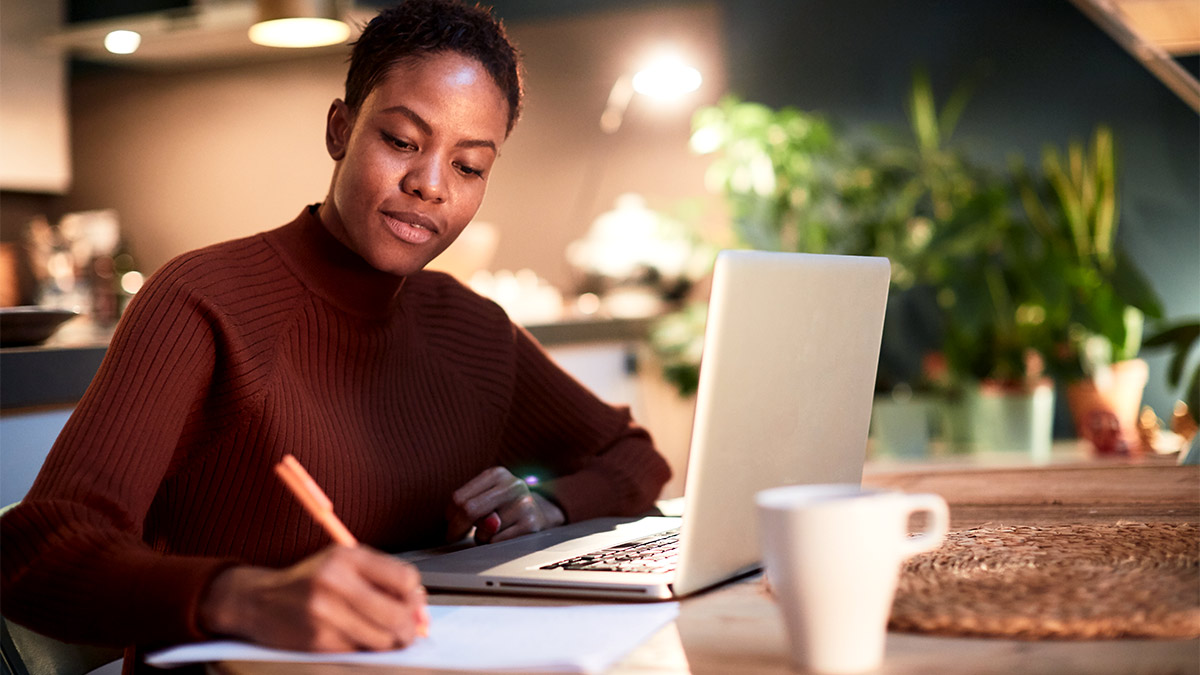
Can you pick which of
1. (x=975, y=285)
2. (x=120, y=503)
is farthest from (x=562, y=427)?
(x=975, y=285)

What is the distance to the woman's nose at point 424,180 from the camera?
1097 mm

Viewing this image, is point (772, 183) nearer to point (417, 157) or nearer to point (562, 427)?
point (562, 427)

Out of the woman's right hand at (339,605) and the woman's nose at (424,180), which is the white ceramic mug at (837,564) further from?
the woman's nose at (424,180)

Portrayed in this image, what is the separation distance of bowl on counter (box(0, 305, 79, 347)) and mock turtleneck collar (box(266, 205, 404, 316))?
1.79 feet

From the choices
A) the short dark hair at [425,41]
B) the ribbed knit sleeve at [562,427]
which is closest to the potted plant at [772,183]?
the ribbed knit sleeve at [562,427]

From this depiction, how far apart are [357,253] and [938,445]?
3074 mm

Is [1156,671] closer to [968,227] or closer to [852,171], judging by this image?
[968,227]

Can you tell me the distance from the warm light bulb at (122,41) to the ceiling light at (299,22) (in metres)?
0.90

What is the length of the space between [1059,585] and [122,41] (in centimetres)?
379

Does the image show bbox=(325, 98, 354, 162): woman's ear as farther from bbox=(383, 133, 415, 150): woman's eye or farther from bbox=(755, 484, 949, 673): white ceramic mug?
bbox=(755, 484, 949, 673): white ceramic mug

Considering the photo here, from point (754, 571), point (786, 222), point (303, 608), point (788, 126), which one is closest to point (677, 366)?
point (786, 222)

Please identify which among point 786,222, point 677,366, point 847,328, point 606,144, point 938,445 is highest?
point 606,144

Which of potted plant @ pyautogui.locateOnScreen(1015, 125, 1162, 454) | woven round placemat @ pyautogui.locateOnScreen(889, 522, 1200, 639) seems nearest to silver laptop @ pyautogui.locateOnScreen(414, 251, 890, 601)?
woven round placemat @ pyautogui.locateOnScreen(889, 522, 1200, 639)

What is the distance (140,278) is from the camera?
471 cm
